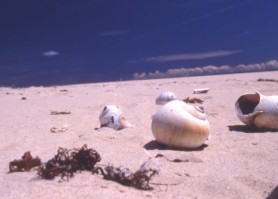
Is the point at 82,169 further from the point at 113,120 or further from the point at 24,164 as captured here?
the point at 113,120

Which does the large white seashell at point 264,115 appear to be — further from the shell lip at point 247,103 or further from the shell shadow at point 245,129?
the shell lip at point 247,103

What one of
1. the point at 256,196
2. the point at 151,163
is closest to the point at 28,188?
the point at 151,163

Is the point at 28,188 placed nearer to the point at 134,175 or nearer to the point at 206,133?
the point at 134,175

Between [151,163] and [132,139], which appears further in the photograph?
[132,139]

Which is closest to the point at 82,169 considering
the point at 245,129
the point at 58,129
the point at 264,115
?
the point at 58,129

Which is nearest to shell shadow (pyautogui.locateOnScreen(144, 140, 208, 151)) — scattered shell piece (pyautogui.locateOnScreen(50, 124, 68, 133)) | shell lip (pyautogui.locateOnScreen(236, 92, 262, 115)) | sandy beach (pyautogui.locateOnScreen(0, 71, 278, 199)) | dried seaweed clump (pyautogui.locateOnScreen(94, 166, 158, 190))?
sandy beach (pyautogui.locateOnScreen(0, 71, 278, 199))

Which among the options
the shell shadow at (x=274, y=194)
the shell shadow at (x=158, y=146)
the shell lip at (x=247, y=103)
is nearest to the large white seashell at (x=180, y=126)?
the shell shadow at (x=158, y=146)

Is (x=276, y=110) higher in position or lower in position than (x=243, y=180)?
higher
